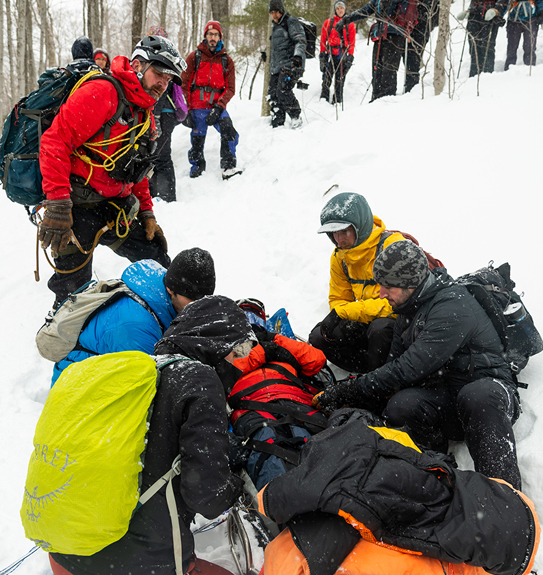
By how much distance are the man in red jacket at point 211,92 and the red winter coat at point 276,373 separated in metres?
4.58

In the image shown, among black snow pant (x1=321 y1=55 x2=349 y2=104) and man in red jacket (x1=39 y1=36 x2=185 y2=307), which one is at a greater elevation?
black snow pant (x1=321 y1=55 x2=349 y2=104)

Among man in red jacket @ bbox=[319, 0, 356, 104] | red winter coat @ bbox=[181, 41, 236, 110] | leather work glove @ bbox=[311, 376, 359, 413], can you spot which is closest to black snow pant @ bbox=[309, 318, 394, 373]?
leather work glove @ bbox=[311, 376, 359, 413]

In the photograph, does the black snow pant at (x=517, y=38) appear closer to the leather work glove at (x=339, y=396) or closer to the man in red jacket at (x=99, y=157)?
the man in red jacket at (x=99, y=157)

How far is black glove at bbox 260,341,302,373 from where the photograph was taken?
2928 millimetres

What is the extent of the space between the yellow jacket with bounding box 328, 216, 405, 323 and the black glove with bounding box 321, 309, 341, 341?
0.04 m

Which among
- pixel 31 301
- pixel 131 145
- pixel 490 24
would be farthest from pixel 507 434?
pixel 490 24

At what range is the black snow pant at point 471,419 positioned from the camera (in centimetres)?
205

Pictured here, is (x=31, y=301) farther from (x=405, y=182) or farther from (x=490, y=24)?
(x=490, y=24)

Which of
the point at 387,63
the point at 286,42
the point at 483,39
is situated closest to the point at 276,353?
the point at 286,42

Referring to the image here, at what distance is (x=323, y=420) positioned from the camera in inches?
97.0

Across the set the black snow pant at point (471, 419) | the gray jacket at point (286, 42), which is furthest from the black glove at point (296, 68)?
the black snow pant at point (471, 419)

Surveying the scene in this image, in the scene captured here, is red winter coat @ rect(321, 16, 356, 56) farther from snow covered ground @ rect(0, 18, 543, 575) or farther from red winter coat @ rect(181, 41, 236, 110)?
red winter coat @ rect(181, 41, 236, 110)

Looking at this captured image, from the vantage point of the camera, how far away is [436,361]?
2387 millimetres

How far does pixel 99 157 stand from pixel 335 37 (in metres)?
7.36
